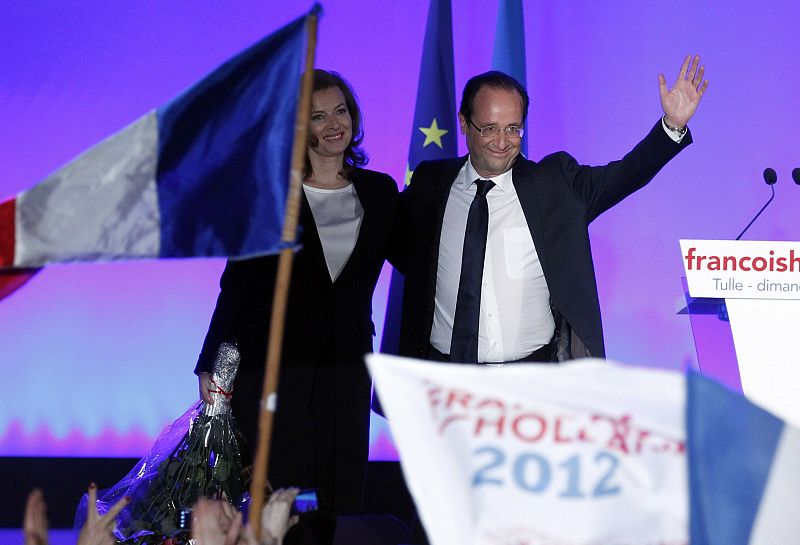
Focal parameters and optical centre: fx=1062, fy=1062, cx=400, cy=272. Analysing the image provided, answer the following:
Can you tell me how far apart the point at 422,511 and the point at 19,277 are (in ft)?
2.83

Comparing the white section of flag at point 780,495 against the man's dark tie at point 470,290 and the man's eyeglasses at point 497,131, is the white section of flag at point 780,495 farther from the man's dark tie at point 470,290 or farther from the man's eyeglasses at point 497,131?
the man's eyeglasses at point 497,131

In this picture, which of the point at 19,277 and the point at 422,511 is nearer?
the point at 422,511

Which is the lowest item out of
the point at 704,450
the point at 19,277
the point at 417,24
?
the point at 704,450

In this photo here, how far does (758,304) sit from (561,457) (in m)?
1.92

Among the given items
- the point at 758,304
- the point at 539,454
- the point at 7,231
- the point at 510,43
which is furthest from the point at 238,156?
the point at 510,43

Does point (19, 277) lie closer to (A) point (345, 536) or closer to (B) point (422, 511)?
(B) point (422, 511)

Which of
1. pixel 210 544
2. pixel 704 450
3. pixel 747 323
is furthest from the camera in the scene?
pixel 747 323

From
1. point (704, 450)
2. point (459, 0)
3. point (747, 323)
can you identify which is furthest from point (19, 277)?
point (459, 0)

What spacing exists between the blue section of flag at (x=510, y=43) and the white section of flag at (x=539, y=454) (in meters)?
3.37

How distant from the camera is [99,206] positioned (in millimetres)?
1767

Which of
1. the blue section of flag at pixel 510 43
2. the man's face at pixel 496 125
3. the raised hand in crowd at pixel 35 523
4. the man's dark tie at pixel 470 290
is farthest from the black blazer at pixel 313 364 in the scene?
the blue section of flag at pixel 510 43

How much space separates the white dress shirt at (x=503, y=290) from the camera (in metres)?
2.83

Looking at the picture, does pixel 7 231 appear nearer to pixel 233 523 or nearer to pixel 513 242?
pixel 233 523

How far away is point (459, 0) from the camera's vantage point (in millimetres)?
5188
